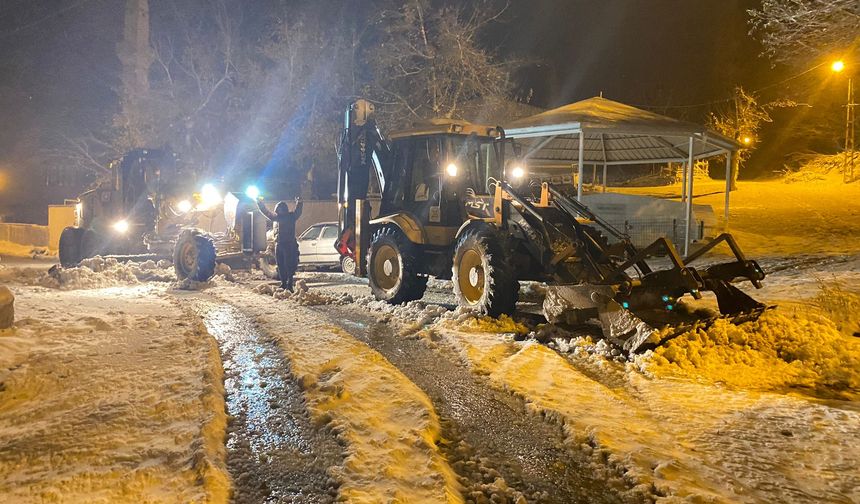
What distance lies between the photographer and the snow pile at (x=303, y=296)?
1164 centimetres

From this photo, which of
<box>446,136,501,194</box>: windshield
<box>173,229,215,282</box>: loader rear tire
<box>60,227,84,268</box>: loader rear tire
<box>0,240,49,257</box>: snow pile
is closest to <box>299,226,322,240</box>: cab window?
<box>173,229,215,282</box>: loader rear tire

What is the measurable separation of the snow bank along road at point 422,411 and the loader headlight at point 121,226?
333 inches

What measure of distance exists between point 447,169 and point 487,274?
2421 millimetres

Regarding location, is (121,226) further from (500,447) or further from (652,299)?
(500,447)

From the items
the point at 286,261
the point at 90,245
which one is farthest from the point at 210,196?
the point at 286,261

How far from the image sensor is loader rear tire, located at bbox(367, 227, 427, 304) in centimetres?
1116

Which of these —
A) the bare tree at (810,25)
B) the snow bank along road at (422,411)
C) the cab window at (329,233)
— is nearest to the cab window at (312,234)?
the cab window at (329,233)

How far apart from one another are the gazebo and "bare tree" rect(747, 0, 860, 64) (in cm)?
392

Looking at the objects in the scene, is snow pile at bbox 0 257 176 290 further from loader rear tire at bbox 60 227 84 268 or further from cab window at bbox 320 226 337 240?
cab window at bbox 320 226 337 240

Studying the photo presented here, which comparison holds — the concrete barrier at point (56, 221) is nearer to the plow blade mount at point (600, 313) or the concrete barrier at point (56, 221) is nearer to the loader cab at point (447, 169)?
the loader cab at point (447, 169)

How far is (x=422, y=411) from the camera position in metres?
5.61

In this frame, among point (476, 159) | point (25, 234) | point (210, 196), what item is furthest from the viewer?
point (25, 234)

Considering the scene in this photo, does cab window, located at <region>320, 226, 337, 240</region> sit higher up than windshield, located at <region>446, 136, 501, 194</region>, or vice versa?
windshield, located at <region>446, 136, 501, 194</region>

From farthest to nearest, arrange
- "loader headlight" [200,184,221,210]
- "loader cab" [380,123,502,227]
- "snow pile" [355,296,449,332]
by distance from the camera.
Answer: "loader headlight" [200,184,221,210] → "loader cab" [380,123,502,227] → "snow pile" [355,296,449,332]
